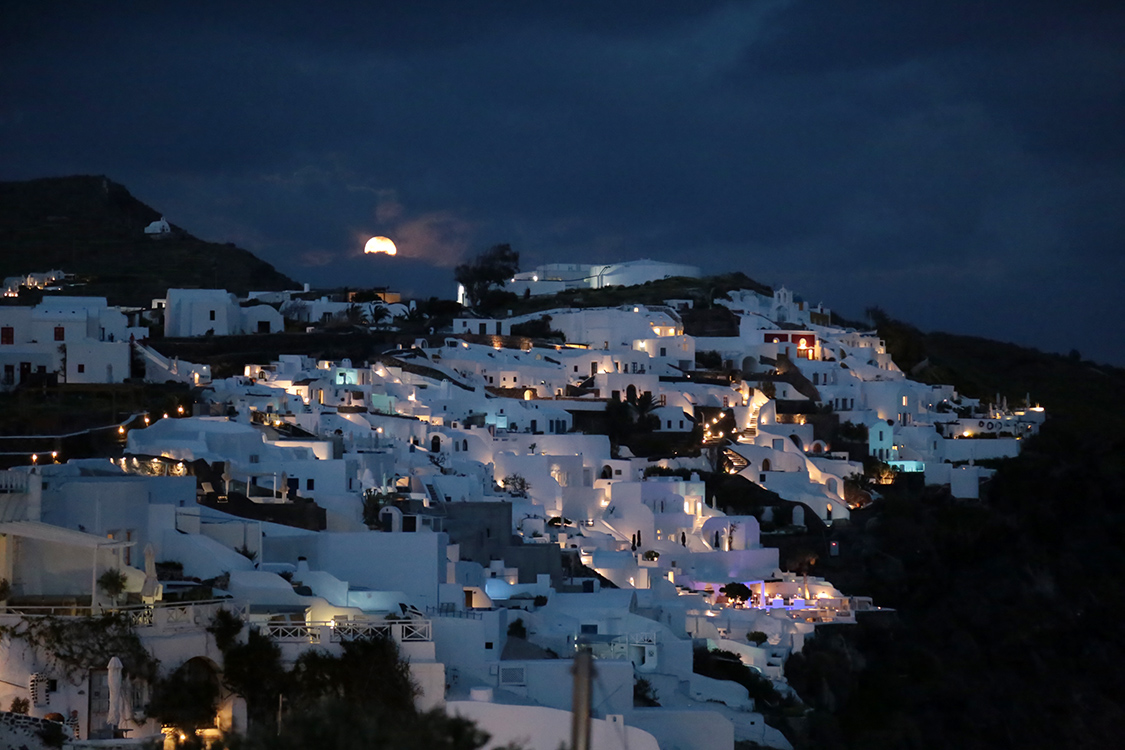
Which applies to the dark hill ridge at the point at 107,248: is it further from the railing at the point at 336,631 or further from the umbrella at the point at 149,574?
the railing at the point at 336,631

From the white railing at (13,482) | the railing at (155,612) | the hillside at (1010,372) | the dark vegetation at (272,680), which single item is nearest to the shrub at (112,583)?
the railing at (155,612)

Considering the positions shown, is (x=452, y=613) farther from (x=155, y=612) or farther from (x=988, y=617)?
(x=988, y=617)

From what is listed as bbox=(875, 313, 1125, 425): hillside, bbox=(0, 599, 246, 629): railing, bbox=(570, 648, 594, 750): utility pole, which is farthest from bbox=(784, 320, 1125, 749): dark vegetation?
bbox=(570, 648, 594, 750): utility pole

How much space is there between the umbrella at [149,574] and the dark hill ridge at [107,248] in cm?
4193

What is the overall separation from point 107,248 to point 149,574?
59430 mm

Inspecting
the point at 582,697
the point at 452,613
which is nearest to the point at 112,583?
the point at 452,613

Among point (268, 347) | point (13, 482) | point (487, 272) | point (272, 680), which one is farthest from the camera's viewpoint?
point (487, 272)

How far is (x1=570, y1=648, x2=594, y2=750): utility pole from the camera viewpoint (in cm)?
925

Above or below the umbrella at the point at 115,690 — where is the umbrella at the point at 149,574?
above

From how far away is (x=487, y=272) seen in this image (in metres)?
72.8

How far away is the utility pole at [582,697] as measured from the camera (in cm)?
925

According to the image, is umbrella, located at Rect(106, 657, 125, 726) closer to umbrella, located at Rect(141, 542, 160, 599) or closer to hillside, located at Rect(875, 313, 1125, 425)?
umbrella, located at Rect(141, 542, 160, 599)

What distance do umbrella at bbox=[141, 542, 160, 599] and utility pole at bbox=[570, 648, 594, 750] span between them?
38.7 feet

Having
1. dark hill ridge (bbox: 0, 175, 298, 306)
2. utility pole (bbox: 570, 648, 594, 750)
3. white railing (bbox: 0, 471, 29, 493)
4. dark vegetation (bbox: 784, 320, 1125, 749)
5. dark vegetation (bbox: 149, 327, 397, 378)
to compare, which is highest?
dark hill ridge (bbox: 0, 175, 298, 306)
